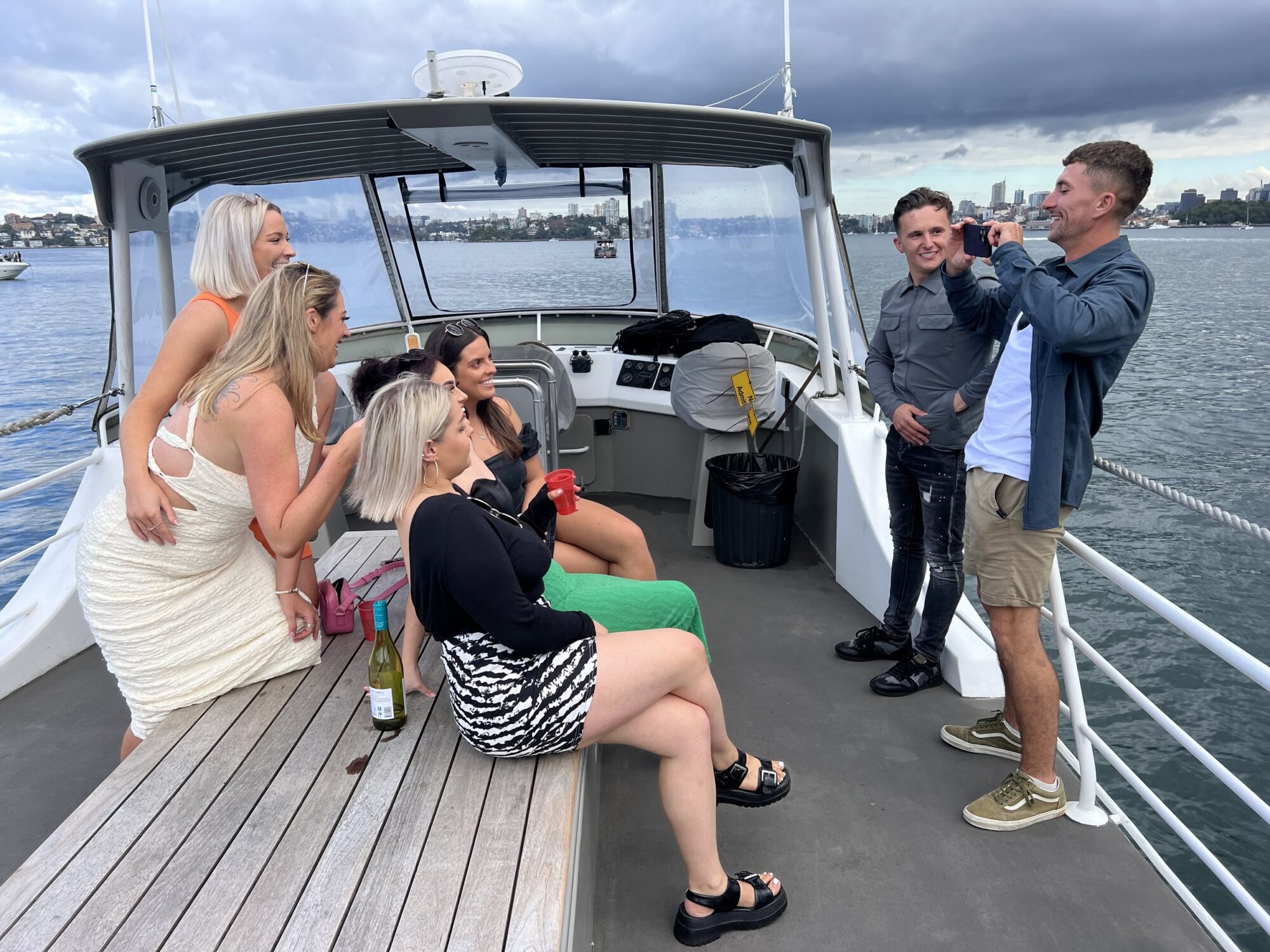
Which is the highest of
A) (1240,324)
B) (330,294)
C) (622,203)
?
(622,203)

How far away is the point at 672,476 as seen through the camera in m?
5.70

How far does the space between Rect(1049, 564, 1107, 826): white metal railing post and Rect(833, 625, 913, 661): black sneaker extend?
884 millimetres

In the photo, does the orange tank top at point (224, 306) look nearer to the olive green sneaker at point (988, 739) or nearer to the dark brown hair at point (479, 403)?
the dark brown hair at point (479, 403)

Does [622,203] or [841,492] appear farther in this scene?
[622,203]

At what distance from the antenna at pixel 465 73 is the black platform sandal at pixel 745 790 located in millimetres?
2651

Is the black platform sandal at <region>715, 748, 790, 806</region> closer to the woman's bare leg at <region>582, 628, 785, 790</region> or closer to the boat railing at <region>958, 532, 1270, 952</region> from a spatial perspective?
the woman's bare leg at <region>582, 628, 785, 790</region>

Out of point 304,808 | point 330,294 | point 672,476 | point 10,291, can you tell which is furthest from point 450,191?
point 10,291

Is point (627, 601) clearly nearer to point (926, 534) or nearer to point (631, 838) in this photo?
point (631, 838)

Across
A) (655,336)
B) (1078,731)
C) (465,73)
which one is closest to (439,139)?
(465,73)

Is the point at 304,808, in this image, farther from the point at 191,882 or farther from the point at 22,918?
the point at 22,918

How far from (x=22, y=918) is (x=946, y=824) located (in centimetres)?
220

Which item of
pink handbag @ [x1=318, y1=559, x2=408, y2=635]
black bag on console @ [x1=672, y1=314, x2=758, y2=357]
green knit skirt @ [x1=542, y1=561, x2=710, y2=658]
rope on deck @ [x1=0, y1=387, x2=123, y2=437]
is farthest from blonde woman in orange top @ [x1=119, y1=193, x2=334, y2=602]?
black bag on console @ [x1=672, y1=314, x2=758, y2=357]

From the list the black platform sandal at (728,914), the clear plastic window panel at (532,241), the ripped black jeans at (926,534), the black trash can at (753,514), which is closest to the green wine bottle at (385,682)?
the black platform sandal at (728,914)

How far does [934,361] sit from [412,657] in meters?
2.02
